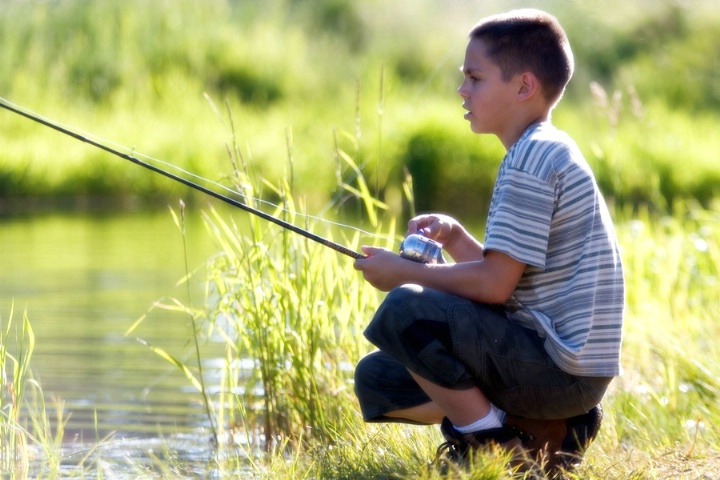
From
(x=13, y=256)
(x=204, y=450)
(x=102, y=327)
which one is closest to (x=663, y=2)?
(x=13, y=256)

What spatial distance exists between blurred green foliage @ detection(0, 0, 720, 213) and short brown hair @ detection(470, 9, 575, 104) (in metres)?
8.12

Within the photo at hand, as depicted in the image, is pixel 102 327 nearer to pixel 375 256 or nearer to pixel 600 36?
pixel 375 256

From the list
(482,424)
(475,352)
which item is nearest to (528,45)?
(475,352)

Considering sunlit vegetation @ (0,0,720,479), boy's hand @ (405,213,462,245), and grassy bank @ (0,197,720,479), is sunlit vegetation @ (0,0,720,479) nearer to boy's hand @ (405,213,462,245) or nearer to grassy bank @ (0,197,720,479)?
grassy bank @ (0,197,720,479)

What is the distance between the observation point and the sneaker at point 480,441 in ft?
8.05

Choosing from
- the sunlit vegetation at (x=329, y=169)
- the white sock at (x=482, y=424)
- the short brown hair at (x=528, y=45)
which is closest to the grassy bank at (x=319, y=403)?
the sunlit vegetation at (x=329, y=169)

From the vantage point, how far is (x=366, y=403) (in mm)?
2676

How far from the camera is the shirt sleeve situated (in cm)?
239

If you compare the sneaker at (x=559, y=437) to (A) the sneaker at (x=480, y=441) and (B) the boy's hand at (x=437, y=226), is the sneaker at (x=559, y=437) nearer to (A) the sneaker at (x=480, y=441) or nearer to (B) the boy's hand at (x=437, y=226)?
(A) the sneaker at (x=480, y=441)

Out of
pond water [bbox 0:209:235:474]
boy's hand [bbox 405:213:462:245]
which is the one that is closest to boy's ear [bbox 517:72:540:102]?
boy's hand [bbox 405:213:462:245]

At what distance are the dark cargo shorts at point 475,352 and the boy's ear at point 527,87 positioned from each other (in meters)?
0.45

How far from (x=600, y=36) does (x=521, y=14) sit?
1467cm

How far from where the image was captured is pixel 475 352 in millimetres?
2432

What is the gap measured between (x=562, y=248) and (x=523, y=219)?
132 mm
